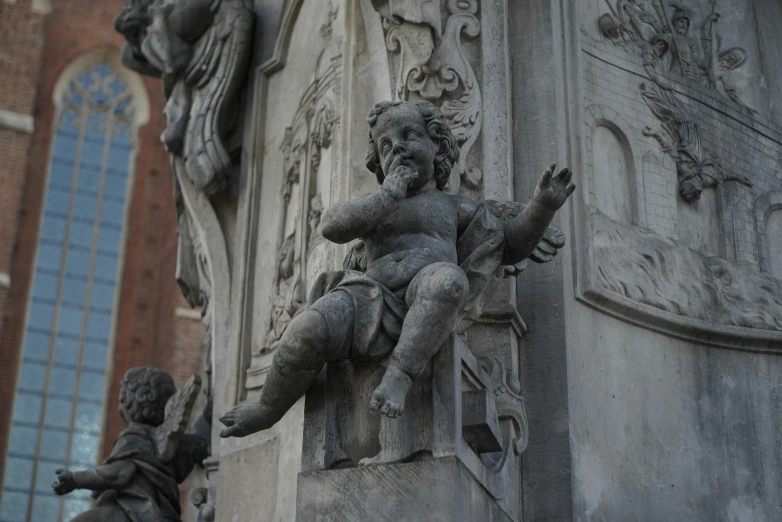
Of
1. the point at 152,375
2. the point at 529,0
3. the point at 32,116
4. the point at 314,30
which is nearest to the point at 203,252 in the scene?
the point at 152,375

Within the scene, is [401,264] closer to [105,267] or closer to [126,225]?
[105,267]

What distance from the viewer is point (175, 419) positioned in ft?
23.8

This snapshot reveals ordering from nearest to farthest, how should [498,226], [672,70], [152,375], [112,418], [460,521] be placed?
[460,521], [498,226], [672,70], [152,375], [112,418]

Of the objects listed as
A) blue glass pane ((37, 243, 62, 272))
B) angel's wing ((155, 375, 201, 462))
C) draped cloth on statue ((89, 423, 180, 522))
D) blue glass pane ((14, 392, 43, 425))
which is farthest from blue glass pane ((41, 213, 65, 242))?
angel's wing ((155, 375, 201, 462))

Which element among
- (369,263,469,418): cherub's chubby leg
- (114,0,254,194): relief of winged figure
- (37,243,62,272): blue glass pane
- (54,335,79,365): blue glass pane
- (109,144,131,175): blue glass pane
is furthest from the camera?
(109,144,131,175): blue glass pane

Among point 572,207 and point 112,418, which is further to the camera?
point 112,418

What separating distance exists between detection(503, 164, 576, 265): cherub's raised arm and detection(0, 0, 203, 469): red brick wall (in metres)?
18.6

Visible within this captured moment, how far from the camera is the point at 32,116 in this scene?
958 inches

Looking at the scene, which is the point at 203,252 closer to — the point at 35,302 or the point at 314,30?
the point at 314,30

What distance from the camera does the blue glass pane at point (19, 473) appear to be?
2170 centimetres

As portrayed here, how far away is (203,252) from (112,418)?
15.7 m

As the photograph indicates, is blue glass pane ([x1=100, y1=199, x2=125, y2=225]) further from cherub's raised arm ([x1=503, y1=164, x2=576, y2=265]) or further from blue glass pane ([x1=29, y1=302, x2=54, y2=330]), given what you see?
cherub's raised arm ([x1=503, y1=164, x2=576, y2=265])

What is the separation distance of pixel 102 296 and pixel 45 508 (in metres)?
4.40

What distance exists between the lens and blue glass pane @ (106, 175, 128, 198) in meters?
25.0
